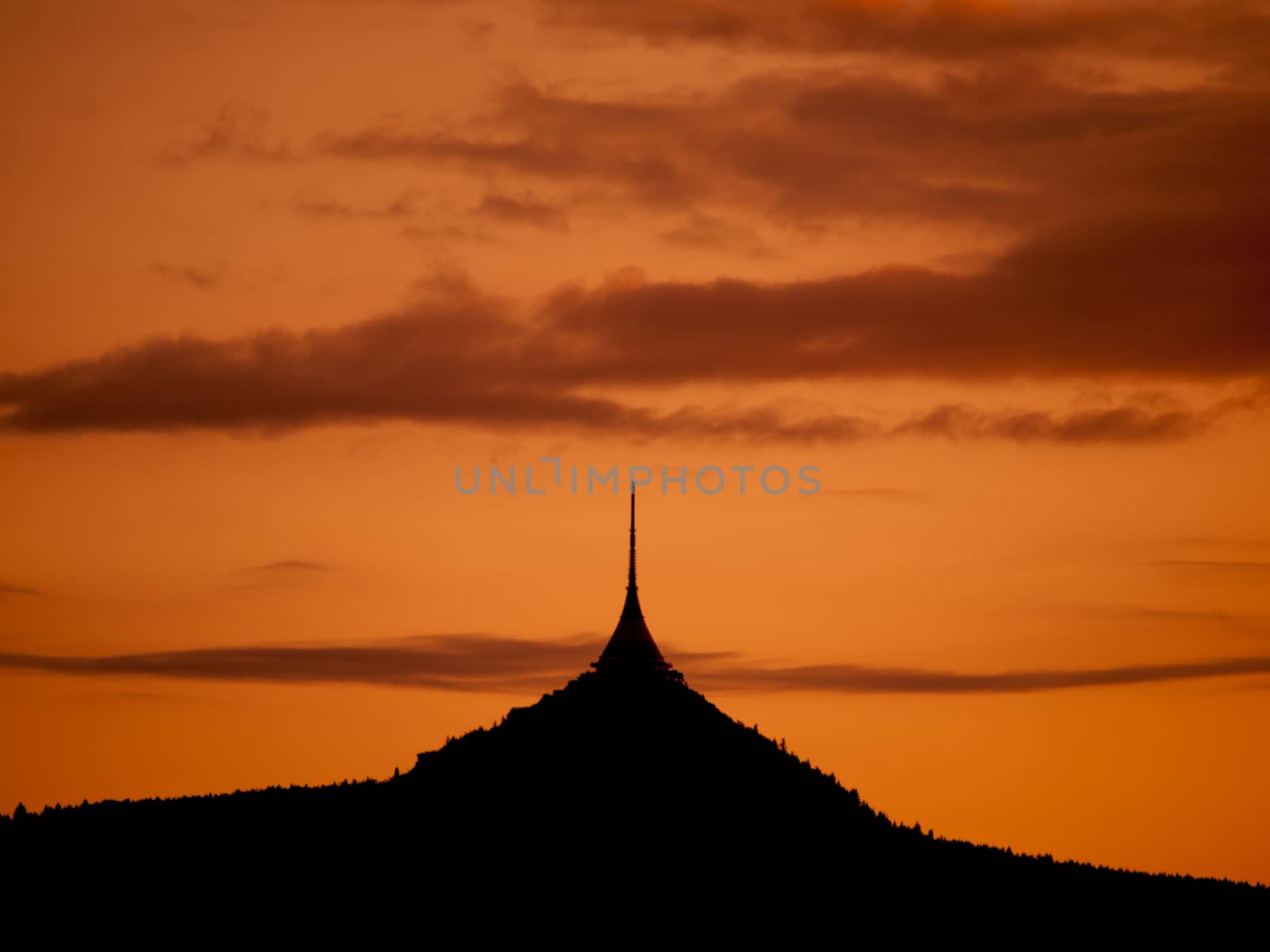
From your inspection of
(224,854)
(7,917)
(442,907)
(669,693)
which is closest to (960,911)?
(669,693)

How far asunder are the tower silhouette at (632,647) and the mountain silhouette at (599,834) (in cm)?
14

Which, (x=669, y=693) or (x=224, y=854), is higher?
(x=669, y=693)

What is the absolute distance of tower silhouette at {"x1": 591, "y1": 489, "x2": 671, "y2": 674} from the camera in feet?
519

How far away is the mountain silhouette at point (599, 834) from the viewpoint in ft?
486

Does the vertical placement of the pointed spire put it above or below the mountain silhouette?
above

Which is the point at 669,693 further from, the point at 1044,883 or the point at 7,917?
the point at 7,917

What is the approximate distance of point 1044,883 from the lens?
164 m

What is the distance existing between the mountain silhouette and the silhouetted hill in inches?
6.5

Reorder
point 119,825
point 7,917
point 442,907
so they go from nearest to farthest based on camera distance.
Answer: point 7,917 < point 442,907 < point 119,825

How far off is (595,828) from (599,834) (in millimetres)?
852

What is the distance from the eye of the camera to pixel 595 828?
15450 centimetres

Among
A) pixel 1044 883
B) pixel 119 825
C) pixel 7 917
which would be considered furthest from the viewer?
pixel 1044 883

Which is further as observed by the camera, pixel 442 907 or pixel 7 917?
pixel 442 907

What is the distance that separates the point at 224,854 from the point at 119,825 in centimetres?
858
